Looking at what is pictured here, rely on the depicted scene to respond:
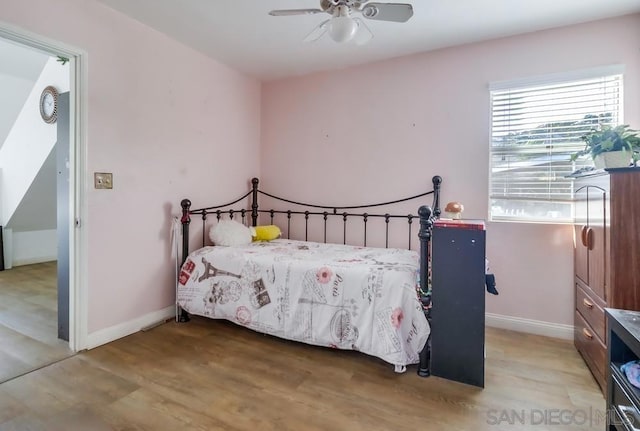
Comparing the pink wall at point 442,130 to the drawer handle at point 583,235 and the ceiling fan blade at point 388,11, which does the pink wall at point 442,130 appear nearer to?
the drawer handle at point 583,235

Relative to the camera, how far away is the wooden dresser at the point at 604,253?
1.57m

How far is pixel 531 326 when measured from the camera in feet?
8.21

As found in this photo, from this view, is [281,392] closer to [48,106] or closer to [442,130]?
[442,130]

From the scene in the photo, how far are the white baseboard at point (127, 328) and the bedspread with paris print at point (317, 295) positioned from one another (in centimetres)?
23

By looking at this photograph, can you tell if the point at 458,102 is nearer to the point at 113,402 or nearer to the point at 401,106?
the point at 401,106

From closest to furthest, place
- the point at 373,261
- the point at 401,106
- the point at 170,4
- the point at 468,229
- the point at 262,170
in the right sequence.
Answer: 1. the point at 468,229
2. the point at 170,4
3. the point at 373,261
4. the point at 401,106
5. the point at 262,170

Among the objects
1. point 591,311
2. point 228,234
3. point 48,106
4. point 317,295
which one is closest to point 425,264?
point 317,295

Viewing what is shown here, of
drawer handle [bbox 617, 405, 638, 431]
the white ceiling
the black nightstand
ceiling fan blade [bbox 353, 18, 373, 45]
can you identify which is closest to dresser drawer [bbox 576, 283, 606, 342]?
the black nightstand

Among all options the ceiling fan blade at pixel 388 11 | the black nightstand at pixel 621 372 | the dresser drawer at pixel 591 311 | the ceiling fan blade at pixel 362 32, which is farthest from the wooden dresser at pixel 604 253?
the ceiling fan blade at pixel 362 32

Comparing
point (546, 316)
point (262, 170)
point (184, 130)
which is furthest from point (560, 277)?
point (184, 130)

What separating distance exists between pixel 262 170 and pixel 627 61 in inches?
124

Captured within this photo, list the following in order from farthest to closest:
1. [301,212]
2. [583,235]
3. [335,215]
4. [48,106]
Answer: [301,212]
[335,215]
[48,106]
[583,235]

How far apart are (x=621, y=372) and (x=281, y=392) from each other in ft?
4.65

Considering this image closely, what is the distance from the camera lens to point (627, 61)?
2.22 m
